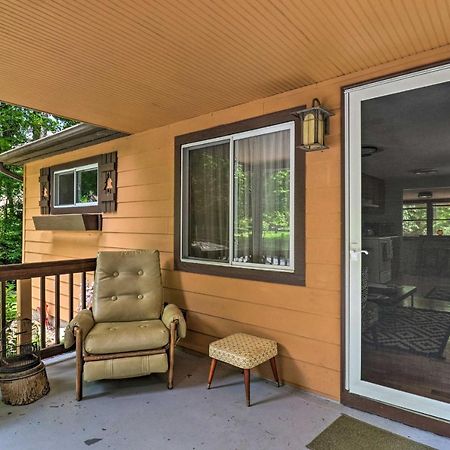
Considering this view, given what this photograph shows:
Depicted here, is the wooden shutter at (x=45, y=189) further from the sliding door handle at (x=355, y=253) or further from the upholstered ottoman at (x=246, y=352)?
the sliding door handle at (x=355, y=253)

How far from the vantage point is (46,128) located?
9953mm

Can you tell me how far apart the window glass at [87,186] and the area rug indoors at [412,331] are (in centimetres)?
406

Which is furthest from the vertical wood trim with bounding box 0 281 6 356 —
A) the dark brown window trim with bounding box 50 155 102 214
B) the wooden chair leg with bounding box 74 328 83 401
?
the dark brown window trim with bounding box 50 155 102 214

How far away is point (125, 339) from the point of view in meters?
2.56

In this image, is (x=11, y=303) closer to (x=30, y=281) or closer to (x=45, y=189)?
(x=45, y=189)

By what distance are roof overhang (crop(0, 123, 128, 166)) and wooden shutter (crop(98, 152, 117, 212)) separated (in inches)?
10.8

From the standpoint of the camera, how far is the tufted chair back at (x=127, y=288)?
3029mm

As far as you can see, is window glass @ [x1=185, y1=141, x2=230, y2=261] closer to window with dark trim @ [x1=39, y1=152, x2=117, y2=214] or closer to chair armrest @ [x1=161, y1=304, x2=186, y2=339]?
chair armrest @ [x1=161, y1=304, x2=186, y2=339]

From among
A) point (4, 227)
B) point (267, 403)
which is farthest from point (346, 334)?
point (4, 227)

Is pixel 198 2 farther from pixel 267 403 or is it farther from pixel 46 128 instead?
pixel 46 128

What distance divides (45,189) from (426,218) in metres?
5.74

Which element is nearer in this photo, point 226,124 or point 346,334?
point 346,334

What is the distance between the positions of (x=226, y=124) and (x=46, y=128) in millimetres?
8740

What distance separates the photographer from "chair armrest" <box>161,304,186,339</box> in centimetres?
275
